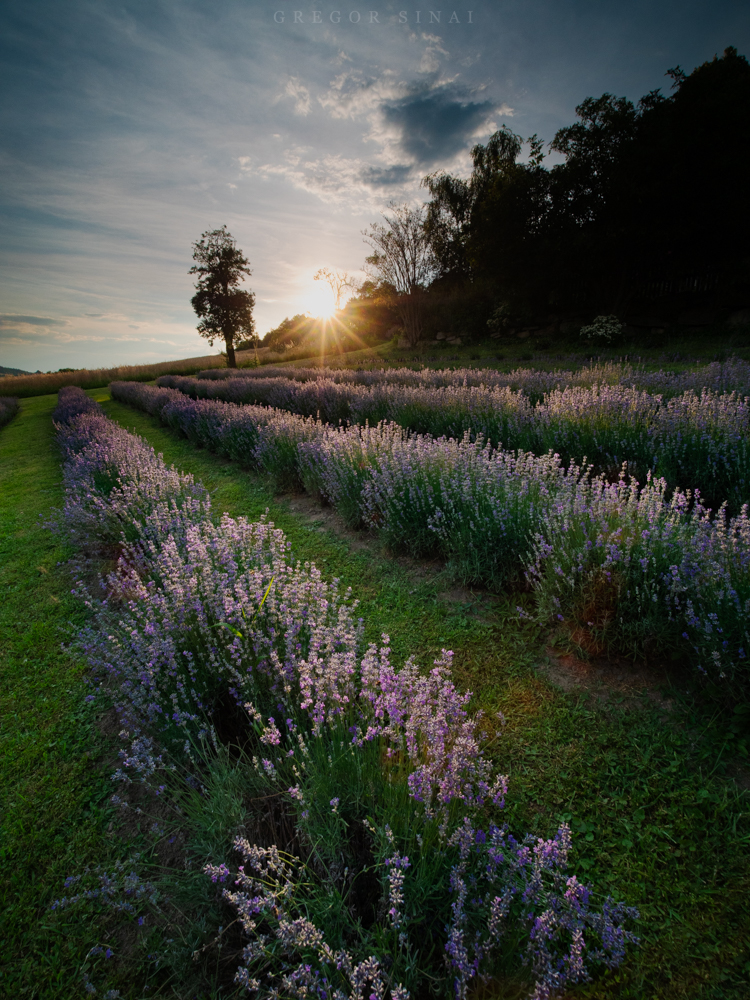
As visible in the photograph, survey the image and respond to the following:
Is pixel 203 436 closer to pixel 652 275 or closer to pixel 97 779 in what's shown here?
pixel 97 779

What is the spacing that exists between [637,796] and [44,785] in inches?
116

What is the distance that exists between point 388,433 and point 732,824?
14.3 ft

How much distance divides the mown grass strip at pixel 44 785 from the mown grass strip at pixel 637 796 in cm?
181

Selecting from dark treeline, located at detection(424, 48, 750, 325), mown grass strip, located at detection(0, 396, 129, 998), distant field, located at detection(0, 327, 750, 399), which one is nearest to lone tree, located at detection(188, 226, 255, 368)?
distant field, located at detection(0, 327, 750, 399)

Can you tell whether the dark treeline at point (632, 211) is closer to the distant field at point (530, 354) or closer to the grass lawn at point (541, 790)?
the distant field at point (530, 354)

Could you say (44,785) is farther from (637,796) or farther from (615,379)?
(615,379)

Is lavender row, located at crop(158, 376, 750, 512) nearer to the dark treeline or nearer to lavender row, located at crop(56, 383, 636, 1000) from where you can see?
lavender row, located at crop(56, 383, 636, 1000)

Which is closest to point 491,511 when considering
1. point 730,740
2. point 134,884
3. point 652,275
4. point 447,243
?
point 730,740

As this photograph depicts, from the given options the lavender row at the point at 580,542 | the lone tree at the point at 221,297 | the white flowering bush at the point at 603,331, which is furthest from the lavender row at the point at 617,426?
the lone tree at the point at 221,297

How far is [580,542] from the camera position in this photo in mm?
2789

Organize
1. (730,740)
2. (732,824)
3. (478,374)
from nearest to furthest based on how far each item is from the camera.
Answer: (732,824)
(730,740)
(478,374)

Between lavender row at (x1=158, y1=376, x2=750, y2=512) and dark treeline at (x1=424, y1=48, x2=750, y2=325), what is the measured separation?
15745 millimetres

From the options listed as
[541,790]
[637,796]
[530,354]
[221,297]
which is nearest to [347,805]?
A: [541,790]

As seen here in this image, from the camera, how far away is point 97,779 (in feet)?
7.30
